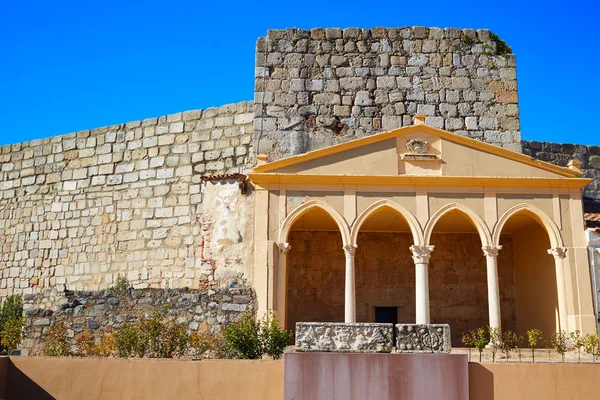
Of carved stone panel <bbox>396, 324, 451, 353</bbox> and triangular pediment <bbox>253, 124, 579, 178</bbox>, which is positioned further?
triangular pediment <bbox>253, 124, 579, 178</bbox>

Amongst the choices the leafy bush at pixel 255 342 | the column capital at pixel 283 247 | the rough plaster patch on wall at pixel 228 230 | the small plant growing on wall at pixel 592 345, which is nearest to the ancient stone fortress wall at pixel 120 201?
the rough plaster patch on wall at pixel 228 230

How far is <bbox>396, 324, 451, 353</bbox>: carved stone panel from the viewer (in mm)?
10414

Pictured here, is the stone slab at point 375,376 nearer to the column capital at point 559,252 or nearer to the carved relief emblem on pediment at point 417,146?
the column capital at point 559,252

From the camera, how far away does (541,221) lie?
15859mm

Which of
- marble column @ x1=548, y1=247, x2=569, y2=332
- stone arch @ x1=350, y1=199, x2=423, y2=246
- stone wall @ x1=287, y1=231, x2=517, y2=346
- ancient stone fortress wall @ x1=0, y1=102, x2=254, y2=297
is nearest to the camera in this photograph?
marble column @ x1=548, y1=247, x2=569, y2=332

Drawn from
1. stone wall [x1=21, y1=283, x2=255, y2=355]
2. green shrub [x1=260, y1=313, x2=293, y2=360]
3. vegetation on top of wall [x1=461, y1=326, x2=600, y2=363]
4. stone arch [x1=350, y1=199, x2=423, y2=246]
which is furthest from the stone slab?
stone arch [x1=350, y1=199, x2=423, y2=246]

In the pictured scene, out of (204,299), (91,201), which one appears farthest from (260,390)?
(91,201)

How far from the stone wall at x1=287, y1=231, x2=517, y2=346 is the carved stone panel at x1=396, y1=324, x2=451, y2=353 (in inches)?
296

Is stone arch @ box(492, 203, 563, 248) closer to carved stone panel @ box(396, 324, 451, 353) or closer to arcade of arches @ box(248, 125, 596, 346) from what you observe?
arcade of arches @ box(248, 125, 596, 346)

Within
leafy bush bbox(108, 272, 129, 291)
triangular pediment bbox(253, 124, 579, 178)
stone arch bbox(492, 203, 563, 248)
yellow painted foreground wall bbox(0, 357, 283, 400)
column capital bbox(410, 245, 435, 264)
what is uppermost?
triangular pediment bbox(253, 124, 579, 178)

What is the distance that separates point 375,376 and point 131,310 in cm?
665

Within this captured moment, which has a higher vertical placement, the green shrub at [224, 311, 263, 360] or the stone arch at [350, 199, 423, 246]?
the stone arch at [350, 199, 423, 246]

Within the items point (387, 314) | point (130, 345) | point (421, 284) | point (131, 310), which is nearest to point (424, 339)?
point (130, 345)

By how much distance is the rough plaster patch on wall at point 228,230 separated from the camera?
1698 centimetres
